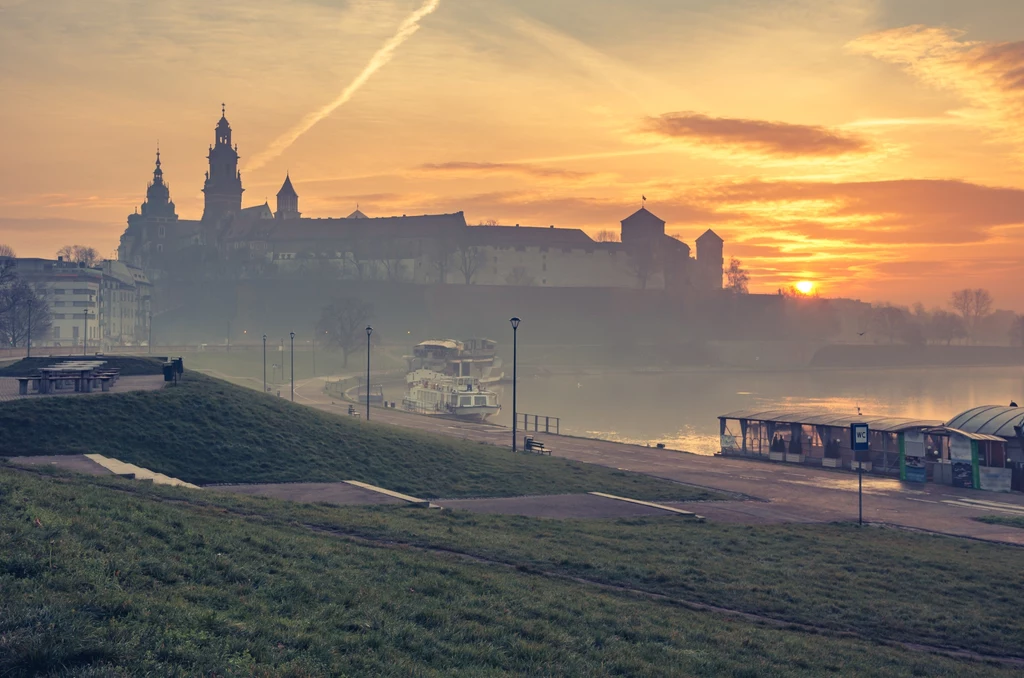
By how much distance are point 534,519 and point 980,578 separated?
34.7 feet

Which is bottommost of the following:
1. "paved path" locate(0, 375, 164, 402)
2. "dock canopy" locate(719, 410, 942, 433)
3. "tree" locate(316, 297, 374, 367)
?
"dock canopy" locate(719, 410, 942, 433)

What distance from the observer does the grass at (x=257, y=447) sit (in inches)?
1031

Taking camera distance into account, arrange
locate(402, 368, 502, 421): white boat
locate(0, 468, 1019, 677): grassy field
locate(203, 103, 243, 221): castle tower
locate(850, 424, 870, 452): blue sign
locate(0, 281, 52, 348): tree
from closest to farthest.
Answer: locate(0, 468, 1019, 677): grassy field < locate(850, 424, 870, 452): blue sign < locate(402, 368, 502, 421): white boat < locate(0, 281, 52, 348): tree < locate(203, 103, 243, 221): castle tower

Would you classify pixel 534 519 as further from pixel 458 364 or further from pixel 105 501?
pixel 458 364

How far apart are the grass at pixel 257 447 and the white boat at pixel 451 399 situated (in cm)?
5133

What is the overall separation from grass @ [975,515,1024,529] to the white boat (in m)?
59.5

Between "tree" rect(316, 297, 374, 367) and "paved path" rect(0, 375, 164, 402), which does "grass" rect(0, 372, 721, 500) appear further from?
"tree" rect(316, 297, 374, 367)

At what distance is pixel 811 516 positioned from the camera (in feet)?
95.7

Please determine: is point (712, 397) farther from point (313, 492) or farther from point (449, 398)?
point (313, 492)

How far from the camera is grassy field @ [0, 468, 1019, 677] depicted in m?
8.52

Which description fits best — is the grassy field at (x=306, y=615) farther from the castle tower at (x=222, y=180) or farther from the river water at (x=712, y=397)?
the castle tower at (x=222, y=180)

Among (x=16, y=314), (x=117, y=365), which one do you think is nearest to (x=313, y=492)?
(x=117, y=365)

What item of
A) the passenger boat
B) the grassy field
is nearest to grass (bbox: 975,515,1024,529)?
the grassy field

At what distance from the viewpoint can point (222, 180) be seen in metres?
189
